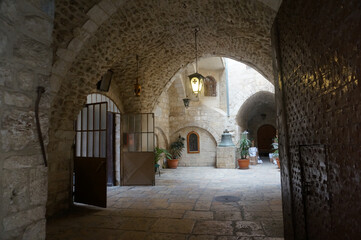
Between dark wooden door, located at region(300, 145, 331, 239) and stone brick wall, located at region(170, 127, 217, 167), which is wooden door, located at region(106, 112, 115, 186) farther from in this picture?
dark wooden door, located at region(300, 145, 331, 239)

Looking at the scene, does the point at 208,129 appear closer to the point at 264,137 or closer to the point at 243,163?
the point at 243,163

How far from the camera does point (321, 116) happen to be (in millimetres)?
1266

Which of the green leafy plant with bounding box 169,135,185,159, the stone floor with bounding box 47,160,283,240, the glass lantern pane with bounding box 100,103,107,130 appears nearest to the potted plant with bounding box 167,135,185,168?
the green leafy plant with bounding box 169,135,185,159

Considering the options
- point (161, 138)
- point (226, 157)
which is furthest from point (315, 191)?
point (161, 138)

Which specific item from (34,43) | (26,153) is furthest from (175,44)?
(26,153)

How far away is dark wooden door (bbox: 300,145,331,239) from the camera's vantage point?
125cm

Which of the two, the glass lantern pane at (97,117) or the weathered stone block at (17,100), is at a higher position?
the glass lantern pane at (97,117)

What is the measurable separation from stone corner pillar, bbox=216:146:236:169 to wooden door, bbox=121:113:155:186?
4.52 meters

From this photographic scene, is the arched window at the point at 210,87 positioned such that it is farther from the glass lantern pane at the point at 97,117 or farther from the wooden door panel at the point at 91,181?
the wooden door panel at the point at 91,181

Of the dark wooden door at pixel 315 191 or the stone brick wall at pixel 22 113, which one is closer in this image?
the dark wooden door at pixel 315 191

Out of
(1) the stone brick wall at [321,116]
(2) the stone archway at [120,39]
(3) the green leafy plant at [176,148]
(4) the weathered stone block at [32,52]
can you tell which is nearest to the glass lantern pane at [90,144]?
(2) the stone archway at [120,39]

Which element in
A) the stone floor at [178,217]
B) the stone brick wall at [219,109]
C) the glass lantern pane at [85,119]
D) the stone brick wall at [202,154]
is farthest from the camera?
the stone brick wall at [202,154]

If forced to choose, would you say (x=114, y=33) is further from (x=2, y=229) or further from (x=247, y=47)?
(x=2, y=229)

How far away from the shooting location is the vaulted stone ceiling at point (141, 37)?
10.9 feet
